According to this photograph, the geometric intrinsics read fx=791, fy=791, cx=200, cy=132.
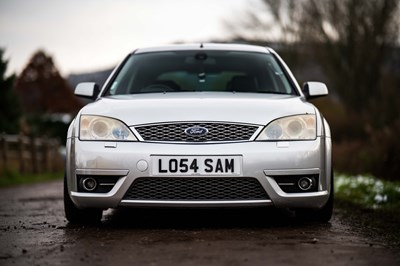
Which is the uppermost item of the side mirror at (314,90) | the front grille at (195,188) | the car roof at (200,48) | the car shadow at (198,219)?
the car roof at (200,48)

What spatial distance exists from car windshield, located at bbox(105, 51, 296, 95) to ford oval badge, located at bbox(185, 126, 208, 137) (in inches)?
46.7

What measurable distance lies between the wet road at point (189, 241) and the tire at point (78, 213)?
129 mm

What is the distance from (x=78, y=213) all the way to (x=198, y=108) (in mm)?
1304

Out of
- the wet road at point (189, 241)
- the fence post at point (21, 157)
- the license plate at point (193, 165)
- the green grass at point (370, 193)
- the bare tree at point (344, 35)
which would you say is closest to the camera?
the wet road at point (189, 241)

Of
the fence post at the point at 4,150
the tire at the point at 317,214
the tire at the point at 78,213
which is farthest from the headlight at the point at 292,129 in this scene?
the fence post at the point at 4,150

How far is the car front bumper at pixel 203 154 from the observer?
5734mm

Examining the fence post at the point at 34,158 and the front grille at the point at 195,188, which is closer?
the front grille at the point at 195,188

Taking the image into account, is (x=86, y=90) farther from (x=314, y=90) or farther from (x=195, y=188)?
(x=314, y=90)

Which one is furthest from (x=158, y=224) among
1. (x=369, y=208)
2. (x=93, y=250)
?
(x=369, y=208)

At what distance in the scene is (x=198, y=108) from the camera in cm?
604

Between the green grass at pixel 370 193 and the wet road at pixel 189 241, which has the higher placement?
the wet road at pixel 189 241

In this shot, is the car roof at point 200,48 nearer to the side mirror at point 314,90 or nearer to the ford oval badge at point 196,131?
the side mirror at point 314,90

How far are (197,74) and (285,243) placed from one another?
2.62m

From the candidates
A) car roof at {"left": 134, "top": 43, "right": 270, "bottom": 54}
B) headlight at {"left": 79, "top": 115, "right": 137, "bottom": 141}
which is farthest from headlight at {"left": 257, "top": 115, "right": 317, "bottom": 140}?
car roof at {"left": 134, "top": 43, "right": 270, "bottom": 54}
